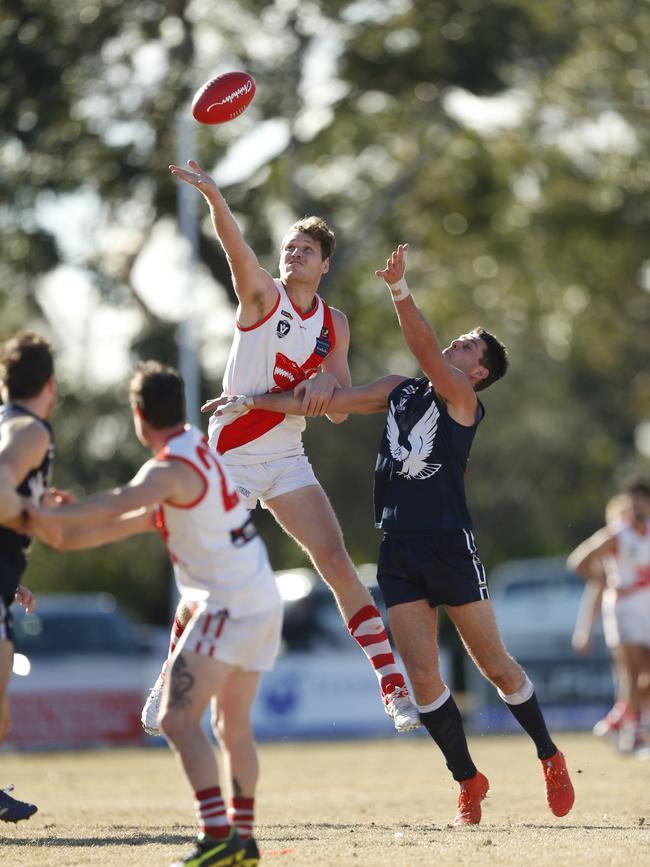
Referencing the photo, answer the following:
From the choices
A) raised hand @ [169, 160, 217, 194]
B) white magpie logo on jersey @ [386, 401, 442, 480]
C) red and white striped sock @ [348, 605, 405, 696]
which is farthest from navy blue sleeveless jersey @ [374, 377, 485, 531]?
raised hand @ [169, 160, 217, 194]

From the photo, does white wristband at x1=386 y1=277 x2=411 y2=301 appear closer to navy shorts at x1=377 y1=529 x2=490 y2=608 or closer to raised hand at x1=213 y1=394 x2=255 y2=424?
raised hand at x1=213 y1=394 x2=255 y2=424

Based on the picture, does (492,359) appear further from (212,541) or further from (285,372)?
(212,541)

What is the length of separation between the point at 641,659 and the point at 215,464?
418 inches

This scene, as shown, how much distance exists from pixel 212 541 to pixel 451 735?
106 inches

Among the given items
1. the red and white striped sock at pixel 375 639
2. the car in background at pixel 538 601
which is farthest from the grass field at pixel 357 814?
the car in background at pixel 538 601

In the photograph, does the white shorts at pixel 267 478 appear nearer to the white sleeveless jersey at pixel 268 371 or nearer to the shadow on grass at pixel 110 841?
the white sleeveless jersey at pixel 268 371

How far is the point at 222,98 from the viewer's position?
891cm

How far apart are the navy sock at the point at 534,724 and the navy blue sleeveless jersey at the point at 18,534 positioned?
297 centimetres

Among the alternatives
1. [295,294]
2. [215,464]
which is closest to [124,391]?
[295,294]

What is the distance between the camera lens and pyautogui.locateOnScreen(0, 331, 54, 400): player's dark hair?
279 inches

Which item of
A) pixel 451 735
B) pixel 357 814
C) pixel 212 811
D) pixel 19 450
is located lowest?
pixel 357 814

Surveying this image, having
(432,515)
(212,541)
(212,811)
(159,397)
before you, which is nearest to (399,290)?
(432,515)

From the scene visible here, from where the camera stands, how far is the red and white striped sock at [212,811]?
6484 mm

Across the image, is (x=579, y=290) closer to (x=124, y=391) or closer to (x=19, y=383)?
(x=124, y=391)
